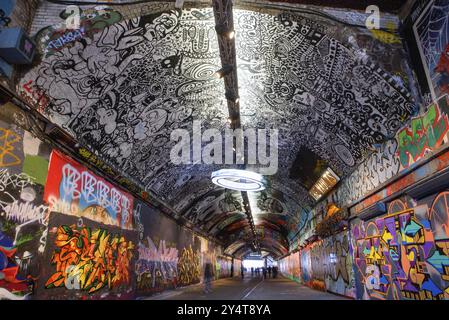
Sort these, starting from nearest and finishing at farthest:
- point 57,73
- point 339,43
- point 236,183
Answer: point 57,73, point 339,43, point 236,183

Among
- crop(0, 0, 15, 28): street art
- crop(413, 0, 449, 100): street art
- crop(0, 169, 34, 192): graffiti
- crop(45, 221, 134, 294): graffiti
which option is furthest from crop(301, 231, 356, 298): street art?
crop(0, 0, 15, 28): street art

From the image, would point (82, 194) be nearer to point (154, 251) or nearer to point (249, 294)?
point (154, 251)

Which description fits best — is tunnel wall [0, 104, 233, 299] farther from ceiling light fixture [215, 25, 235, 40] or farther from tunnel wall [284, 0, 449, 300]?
tunnel wall [284, 0, 449, 300]

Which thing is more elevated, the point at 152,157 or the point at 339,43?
the point at 339,43

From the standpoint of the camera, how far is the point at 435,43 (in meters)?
7.05

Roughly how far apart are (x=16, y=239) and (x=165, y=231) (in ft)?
41.9

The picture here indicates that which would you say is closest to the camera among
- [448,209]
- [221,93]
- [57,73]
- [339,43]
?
[448,209]

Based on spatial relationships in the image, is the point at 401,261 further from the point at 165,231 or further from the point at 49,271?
the point at 165,231

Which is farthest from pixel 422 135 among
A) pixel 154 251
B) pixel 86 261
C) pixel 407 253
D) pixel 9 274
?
pixel 154 251

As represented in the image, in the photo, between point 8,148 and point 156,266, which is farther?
point 156,266

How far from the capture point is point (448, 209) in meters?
6.99

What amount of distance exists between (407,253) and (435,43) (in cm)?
558

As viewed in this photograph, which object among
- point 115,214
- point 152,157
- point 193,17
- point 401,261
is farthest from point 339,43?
point 115,214

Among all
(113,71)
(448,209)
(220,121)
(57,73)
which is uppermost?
(220,121)
